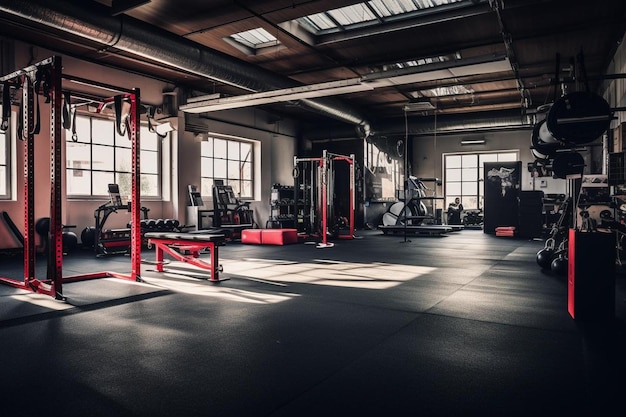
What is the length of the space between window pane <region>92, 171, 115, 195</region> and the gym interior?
3 centimetres

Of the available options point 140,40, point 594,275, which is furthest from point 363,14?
point 594,275

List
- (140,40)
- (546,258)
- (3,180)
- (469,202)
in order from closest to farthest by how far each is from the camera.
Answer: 1. (546,258)
2. (140,40)
3. (3,180)
4. (469,202)

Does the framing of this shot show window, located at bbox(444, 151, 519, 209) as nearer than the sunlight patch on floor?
No

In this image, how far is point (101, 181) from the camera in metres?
8.77

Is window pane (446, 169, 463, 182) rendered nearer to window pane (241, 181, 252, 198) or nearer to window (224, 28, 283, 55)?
window pane (241, 181, 252, 198)

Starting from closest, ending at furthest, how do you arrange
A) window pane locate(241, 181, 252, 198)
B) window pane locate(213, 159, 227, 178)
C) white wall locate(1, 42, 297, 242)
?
white wall locate(1, 42, 297, 242)
window pane locate(213, 159, 227, 178)
window pane locate(241, 181, 252, 198)

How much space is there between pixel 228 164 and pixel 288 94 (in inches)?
175

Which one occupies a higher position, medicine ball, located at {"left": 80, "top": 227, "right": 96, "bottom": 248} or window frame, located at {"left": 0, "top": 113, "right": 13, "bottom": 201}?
window frame, located at {"left": 0, "top": 113, "right": 13, "bottom": 201}

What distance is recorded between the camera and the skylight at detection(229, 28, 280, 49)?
738 cm

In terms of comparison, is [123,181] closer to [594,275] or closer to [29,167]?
[29,167]

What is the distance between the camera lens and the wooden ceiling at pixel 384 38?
6.10 meters

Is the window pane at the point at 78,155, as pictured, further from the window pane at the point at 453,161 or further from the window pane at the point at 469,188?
the window pane at the point at 469,188

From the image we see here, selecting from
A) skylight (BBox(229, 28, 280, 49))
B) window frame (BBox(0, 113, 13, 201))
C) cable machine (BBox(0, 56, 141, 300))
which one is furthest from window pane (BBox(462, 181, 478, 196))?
window frame (BBox(0, 113, 13, 201))

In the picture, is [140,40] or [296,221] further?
[296,221]
